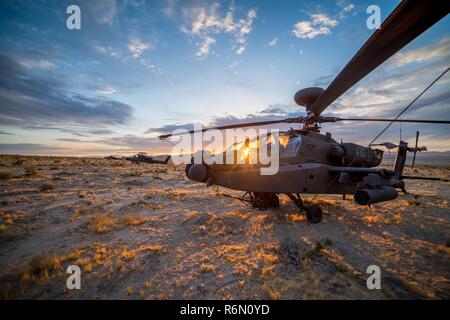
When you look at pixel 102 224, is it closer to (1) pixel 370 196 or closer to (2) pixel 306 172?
(2) pixel 306 172

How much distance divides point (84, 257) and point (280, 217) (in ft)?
23.1

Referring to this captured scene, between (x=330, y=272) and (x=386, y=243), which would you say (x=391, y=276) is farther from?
(x=386, y=243)

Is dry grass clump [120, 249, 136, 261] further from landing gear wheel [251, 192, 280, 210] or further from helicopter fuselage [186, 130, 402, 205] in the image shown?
landing gear wheel [251, 192, 280, 210]

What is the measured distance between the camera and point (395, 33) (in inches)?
128

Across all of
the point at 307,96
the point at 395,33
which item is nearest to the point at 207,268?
the point at 395,33

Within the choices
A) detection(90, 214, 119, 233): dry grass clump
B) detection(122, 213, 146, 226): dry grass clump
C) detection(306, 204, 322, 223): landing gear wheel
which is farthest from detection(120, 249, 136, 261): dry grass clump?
detection(306, 204, 322, 223): landing gear wheel

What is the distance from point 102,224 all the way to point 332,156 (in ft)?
32.6

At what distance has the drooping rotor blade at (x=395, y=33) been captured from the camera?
2756 mm

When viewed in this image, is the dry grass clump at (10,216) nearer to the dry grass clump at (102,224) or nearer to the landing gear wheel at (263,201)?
the dry grass clump at (102,224)

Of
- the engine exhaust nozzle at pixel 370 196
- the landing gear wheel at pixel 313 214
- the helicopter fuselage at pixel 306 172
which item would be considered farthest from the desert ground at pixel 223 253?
the helicopter fuselage at pixel 306 172

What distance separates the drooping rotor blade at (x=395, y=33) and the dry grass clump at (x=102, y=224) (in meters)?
8.79
